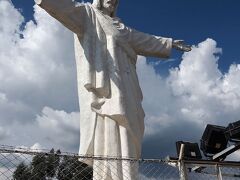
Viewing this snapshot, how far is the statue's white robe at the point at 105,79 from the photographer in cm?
595

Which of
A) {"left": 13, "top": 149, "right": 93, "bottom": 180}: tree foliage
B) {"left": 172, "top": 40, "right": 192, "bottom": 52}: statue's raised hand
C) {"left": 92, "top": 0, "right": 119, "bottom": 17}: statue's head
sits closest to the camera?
{"left": 13, "top": 149, "right": 93, "bottom": 180}: tree foliage

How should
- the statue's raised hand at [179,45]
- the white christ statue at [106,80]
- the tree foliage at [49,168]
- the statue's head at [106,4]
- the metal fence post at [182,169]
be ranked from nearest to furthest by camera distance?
the metal fence post at [182,169]
the tree foliage at [49,168]
the white christ statue at [106,80]
the statue's head at [106,4]
the statue's raised hand at [179,45]

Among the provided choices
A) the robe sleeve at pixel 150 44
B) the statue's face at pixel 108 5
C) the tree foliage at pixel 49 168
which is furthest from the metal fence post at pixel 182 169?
the statue's face at pixel 108 5

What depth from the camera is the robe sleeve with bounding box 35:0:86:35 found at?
598 cm

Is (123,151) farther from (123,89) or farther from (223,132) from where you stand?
(223,132)

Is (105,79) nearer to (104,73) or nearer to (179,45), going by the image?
(104,73)

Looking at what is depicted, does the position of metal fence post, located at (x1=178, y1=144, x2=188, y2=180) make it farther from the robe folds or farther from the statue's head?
the statue's head

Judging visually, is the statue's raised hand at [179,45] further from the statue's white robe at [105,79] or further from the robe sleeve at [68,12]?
the robe sleeve at [68,12]

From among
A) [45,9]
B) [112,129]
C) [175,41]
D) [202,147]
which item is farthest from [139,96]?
[202,147]

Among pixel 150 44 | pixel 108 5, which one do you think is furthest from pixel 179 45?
pixel 108 5

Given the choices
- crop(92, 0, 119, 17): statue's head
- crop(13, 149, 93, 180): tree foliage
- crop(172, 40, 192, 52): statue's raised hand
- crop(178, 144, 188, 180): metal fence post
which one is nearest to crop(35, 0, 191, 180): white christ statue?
crop(92, 0, 119, 17): statue's head

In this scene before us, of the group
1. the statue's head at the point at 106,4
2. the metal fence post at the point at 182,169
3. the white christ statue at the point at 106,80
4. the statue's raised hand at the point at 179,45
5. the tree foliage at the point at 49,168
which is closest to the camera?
the metal fence post at the point at 182,169

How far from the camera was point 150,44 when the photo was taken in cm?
713

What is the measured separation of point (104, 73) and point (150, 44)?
51.0 inches
